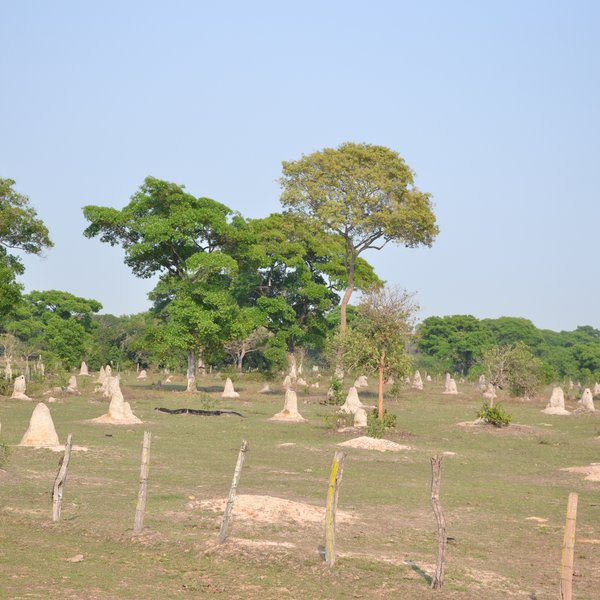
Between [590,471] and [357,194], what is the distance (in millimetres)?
37208

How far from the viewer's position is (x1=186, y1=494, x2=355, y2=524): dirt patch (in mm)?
15703

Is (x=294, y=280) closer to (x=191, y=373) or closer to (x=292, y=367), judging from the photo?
(x=292, y=367)

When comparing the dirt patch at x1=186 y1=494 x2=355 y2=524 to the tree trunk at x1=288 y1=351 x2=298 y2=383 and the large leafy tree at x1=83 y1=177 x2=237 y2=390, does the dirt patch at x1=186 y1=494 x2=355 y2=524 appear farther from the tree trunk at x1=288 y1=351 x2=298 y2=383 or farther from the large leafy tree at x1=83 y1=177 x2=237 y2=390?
the tree trunk at x1=288 y1=351 x2=298 y2=383

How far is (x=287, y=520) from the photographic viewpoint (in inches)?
617

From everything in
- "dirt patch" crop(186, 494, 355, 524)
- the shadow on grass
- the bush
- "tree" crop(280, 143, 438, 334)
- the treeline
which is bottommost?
the shadow on grass

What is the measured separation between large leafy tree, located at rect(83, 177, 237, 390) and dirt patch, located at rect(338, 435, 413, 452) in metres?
20.0

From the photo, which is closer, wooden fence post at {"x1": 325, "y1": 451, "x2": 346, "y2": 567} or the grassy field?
the grassy field

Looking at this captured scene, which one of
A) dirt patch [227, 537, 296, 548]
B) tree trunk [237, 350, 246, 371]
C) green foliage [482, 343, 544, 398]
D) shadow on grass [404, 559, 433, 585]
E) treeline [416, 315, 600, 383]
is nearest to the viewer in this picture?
shadow on grass [404, 559, 433, 585]

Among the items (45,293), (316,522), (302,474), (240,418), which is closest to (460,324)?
(45,293)

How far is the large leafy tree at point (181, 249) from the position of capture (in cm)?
4769

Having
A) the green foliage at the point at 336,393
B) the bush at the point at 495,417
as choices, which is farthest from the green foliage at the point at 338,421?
the green foliage at the point at 336,393

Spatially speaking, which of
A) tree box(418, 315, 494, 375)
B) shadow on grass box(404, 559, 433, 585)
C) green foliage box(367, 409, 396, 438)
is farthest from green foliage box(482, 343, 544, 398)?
tree box(418, 315, 494, 375)

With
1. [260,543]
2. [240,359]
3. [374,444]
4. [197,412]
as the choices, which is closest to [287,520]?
[260,543]

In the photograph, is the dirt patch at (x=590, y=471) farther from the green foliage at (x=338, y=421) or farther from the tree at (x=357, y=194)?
the tree at (x=357, y=194)
